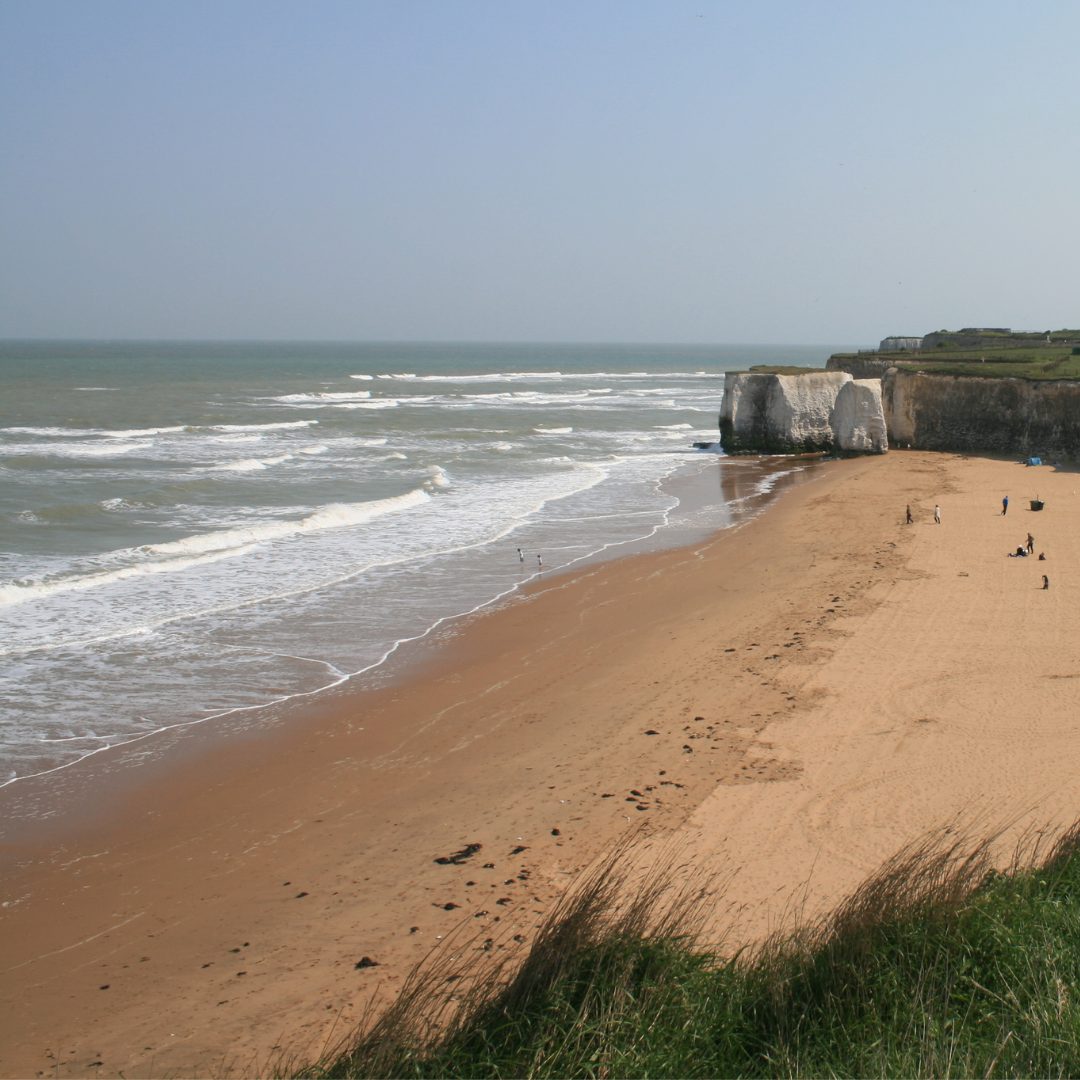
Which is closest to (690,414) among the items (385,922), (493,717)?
(493,717)

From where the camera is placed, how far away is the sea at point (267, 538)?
13023 millimetres

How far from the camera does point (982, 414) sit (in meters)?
35.7

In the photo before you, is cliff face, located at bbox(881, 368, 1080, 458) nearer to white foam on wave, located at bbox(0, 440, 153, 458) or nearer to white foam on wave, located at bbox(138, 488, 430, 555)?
white foam on wave, located at bbox(138, 488, 430, 555)

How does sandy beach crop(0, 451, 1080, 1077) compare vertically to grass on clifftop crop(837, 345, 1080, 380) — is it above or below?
below

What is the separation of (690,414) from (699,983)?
5688cm

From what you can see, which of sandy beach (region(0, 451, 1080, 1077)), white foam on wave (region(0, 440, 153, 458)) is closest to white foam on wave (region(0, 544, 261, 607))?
Result: sandy beach (region(0, 451, 1080, 1077))

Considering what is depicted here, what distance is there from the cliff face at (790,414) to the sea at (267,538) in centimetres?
209

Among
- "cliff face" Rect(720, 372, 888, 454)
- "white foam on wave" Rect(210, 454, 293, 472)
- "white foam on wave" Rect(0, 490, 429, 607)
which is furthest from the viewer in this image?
"cliff face" Rect(720, 372, 888, 454)

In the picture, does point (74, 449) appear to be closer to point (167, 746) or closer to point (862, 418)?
point (862, 418)

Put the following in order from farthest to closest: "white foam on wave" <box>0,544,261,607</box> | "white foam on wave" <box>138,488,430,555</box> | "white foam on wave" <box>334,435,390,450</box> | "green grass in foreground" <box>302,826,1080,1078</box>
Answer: "white foam on wave" <box>334,435,390,450</box> < "white foam on wave" <box>138,488,430,555</box> < "white foam on wave" <box>0,544,261,607</box> < "green grass in foreground" <box>302,826,1080,1078</box>

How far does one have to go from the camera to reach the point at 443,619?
53.2 ft

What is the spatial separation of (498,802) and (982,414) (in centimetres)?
3088

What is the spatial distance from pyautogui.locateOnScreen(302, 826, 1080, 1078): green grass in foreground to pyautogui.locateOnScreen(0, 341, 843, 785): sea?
7401 millimetres

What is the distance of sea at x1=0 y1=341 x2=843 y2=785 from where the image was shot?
13023 millimetres
